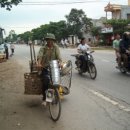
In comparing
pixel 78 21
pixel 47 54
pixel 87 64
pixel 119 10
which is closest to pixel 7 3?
pixel 47 54

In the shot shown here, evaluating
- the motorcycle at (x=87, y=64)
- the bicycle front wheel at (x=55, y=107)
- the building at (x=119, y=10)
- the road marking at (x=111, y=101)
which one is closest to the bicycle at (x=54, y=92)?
the bicycle front wheel at (x=55, y=107)

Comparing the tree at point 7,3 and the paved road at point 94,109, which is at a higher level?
the tree at point 7,3

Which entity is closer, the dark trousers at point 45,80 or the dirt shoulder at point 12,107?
the dirt shoulder at point 12,107

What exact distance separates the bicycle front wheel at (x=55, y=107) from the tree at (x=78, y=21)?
74954 millimetres

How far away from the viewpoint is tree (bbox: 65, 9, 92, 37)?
82.5 m

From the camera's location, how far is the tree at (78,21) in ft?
271

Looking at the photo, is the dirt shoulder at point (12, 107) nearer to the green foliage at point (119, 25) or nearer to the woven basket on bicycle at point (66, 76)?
the woven basket on bicycle at point (66, 76)

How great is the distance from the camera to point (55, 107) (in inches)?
317

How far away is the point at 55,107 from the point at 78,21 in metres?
75.7

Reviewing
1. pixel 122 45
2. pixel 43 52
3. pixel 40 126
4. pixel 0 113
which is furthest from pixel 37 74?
pixel 122 45

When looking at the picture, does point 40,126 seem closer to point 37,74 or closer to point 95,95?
point 37,74

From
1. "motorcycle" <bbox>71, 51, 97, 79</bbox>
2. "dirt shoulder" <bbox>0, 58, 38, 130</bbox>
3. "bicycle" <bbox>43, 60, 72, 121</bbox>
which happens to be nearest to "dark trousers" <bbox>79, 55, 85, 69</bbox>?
"motorcycle" <bbox>71, 51, 97, 79</bbox>

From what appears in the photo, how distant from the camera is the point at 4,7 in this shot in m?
11.0

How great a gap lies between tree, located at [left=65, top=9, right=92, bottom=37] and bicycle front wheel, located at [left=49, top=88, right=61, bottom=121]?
246ft
